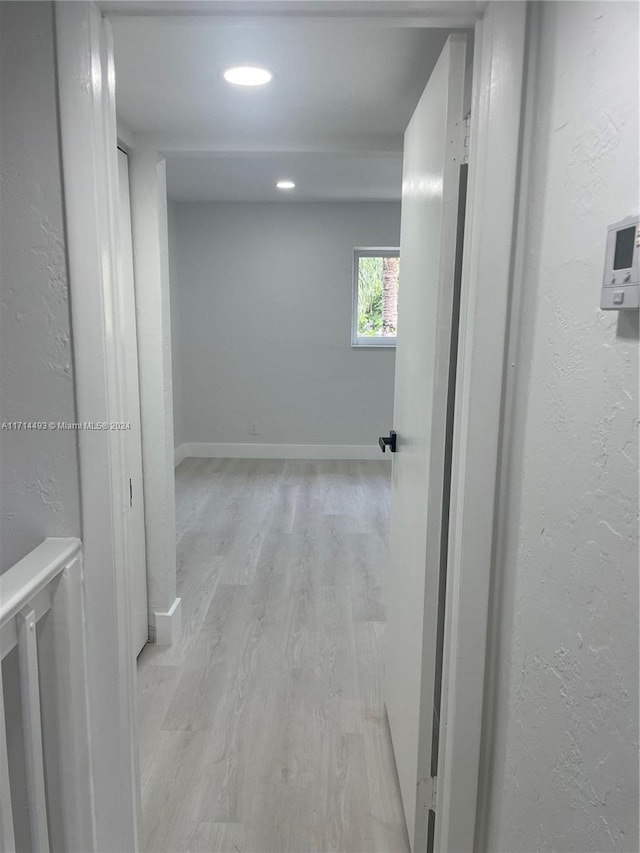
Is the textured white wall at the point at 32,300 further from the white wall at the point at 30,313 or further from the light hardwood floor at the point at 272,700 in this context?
the light hardwood floor at the point at 272,700

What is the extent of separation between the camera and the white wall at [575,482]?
76 cm

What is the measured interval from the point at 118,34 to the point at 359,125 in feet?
3.10

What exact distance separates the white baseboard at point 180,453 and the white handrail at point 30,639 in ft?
14.4

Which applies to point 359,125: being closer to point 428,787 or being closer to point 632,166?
point 632,166

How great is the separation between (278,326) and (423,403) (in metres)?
4.24

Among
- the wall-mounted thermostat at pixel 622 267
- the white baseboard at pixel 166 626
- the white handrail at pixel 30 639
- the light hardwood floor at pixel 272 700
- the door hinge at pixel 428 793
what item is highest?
the wall-mounted thermostat at pixel 622 267

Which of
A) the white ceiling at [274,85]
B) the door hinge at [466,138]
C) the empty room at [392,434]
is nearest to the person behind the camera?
the empty room at [392,434]

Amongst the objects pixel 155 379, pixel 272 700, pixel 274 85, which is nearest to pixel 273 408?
pixel 155 379

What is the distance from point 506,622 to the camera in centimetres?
121

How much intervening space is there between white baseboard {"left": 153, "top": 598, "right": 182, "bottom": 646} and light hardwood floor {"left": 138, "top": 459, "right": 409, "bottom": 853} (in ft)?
0.16

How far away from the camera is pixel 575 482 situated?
2.96ft

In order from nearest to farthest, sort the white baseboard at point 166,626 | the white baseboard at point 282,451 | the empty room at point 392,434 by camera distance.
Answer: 1. the empty room at point 392,434
2. the white baseboard at point 166,626
3. the white baseboard at point 282,451

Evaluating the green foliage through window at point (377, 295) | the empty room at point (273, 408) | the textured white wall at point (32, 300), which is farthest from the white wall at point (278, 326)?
the textured white wall at point (32, 300)

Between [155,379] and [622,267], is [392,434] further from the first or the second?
[622,267]
